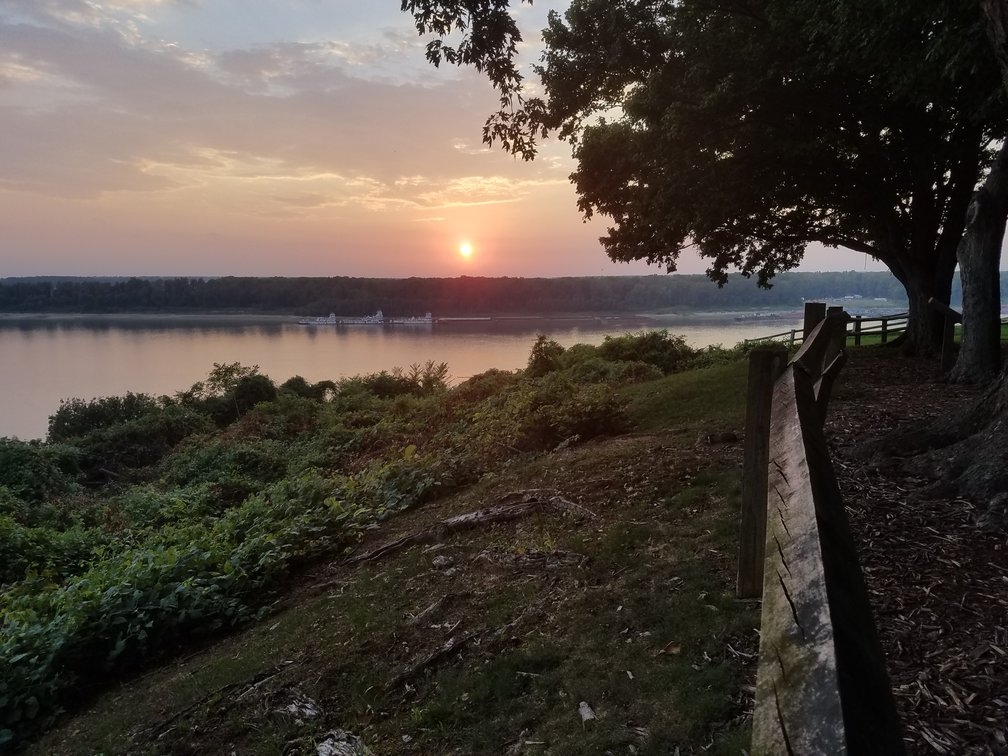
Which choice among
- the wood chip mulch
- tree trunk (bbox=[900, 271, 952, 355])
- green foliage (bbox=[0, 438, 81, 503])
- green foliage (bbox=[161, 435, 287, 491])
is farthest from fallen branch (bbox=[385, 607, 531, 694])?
green foliage (bbox=[0, 438, 81, 503])

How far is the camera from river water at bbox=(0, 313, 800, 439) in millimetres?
41906

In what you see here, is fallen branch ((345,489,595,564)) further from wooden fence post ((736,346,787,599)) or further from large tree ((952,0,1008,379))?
large tree ((952,0,1008,379))

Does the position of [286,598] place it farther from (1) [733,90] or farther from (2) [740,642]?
(1) [733,90]

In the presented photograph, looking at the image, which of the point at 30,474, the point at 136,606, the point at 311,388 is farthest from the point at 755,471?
the point at 311,388

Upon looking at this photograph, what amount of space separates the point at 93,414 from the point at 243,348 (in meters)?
41.8

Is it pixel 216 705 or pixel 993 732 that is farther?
pixel 216 705

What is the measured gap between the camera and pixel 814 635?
884mm

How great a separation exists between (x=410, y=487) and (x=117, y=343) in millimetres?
A: 82722

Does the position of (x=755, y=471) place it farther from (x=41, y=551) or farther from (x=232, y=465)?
(x=232, y=465)

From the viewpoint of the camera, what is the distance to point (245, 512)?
27.1 feet

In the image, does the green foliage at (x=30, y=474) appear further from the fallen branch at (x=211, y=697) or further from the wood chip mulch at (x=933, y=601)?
the wood chip mulch at (x=933, y=601)

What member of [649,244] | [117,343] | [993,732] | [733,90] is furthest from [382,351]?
[993,732]

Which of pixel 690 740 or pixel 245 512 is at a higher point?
pixel 690 740

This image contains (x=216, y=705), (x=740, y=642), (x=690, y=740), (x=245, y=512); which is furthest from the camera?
(x=245, y=512)
